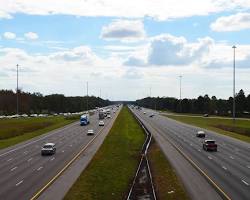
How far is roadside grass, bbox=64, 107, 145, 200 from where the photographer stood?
3688 cm

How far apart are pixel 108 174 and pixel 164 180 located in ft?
19.2

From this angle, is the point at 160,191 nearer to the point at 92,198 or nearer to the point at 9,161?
the point at 92,198

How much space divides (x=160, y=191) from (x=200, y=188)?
3008 millimetres

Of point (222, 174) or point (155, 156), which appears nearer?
point (222, 174)

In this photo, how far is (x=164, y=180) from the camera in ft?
143

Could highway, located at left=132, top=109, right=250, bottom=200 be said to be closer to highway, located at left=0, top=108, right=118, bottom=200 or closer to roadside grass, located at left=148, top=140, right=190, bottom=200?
roadside grass, located at left=148, top=140, right=190, bottom=200

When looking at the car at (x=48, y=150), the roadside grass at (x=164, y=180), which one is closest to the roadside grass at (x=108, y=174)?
the roadside grass at (x=164, y=180)

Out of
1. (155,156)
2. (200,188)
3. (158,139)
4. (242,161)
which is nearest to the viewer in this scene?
(200,188)

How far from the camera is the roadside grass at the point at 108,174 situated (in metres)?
36.9

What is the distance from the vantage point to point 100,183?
42.0 meters

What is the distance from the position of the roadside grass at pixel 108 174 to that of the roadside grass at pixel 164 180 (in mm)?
2050

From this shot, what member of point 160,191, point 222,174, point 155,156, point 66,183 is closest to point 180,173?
point 222,174

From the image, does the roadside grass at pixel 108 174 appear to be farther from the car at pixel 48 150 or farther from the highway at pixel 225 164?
the highway at pixel 225 164

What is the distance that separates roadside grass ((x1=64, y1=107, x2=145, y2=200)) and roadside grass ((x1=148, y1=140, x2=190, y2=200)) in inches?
80.7
